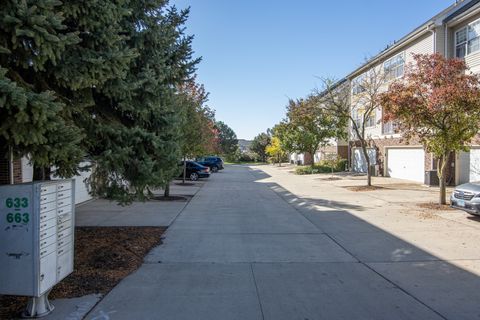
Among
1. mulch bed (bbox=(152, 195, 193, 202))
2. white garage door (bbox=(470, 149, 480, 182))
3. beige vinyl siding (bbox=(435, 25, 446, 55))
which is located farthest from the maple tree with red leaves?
beige vinyl siding (bbox=(435, 25, 446, 55))

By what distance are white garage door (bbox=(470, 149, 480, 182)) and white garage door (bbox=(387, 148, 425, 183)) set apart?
346 centimetres

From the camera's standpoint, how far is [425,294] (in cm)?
541

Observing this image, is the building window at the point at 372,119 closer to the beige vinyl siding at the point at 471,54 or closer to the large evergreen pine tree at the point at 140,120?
the beige vinyl siding at the point at 471,54

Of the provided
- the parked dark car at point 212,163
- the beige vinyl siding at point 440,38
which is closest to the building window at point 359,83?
the beige vinyl siding at point 440,38

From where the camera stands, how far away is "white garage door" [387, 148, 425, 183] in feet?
78.8

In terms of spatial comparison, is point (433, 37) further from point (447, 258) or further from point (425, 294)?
point (425, 294)

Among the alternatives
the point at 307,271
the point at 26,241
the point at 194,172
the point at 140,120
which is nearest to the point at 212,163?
the point at 194,172

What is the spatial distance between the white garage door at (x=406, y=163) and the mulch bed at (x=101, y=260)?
18.9 metres

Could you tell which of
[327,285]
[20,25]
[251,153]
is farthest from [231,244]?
[251,153]

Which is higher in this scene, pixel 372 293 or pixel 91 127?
pixel 91 127

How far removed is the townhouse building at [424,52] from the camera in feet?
65.0

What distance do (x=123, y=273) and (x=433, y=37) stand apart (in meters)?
21.6

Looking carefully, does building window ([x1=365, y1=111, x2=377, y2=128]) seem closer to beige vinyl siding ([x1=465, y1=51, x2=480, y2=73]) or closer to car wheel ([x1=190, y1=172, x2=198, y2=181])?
beige vinyl siding ([x1=465, y1=51, x2=480, y2=73])

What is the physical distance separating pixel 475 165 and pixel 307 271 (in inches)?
669
